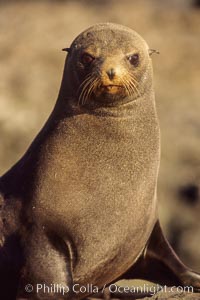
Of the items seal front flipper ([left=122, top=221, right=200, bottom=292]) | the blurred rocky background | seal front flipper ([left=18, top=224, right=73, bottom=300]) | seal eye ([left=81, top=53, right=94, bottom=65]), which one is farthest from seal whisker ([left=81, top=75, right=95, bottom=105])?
the blurred rocky background

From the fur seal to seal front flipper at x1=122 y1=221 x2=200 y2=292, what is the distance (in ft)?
1.29

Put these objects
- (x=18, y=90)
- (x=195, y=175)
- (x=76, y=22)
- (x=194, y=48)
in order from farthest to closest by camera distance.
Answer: (x=76, y=22) < (x=194, y=48) < (x=18, y=90) < (x=195, y=175)

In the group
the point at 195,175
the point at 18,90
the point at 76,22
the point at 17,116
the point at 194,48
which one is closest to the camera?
the point at 195,175

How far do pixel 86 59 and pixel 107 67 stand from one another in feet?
0.87

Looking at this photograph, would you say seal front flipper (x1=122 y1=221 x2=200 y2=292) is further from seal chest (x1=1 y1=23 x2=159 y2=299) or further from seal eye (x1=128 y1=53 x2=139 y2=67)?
seal eye (x1=128 y1=53 x2=139 y2=67)

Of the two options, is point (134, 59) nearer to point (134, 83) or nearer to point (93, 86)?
point (134, 83)

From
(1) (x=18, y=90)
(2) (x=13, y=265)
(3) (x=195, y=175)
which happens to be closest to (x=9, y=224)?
(2) (x=13, y=265)

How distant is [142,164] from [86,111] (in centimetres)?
54

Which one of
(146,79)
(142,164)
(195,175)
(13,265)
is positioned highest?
(146,79)

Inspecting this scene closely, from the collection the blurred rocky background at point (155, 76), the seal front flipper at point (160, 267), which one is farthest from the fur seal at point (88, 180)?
the blurred rocky background at point (155, 76)

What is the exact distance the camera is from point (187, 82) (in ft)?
58.2

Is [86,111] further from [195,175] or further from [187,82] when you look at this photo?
[187,82]

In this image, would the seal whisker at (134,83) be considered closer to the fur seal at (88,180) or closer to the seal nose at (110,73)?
the fur seal at (88,180)

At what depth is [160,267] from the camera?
7289 mm
